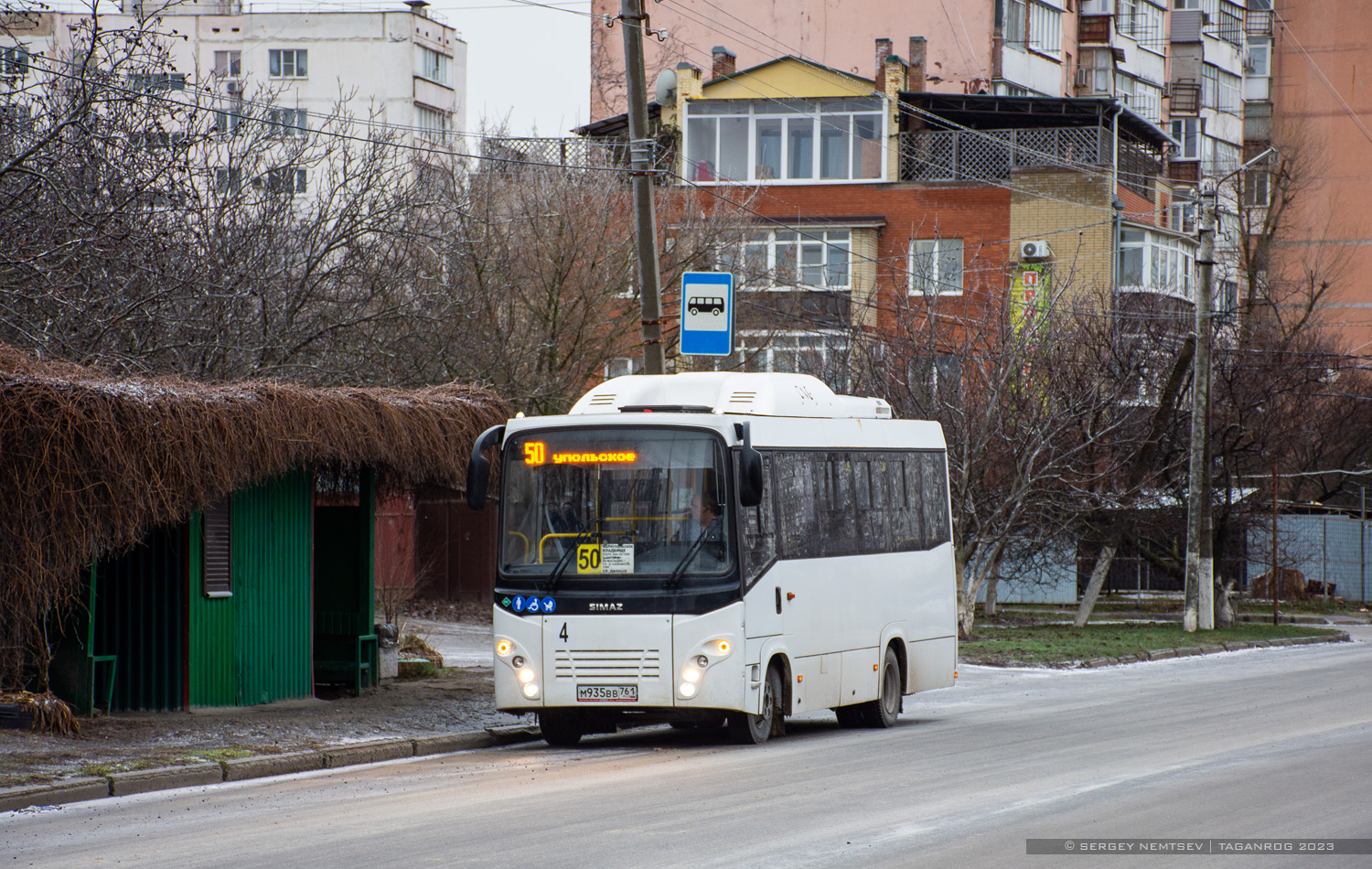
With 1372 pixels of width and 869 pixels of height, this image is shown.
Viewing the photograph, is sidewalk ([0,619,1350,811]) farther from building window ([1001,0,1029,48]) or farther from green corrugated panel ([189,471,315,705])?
building window ([1001,0,1029,48])

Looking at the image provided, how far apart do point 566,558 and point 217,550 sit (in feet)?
11.3

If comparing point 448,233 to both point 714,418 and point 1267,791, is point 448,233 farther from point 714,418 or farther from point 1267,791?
point 1267,791

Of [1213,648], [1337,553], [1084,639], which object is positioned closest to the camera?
[1213,648]

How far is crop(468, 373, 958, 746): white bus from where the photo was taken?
1422 centimetres

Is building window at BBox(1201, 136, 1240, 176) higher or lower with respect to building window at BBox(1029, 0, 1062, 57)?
lower

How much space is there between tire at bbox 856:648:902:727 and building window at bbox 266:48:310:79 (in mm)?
58294

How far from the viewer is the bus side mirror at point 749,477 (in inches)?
551

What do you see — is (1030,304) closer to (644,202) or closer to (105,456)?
(644,202)

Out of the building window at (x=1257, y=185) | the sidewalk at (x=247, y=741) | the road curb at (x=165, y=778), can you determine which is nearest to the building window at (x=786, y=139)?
the building window at (x=1257, y=185)

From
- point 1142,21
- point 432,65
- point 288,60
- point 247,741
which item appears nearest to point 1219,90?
point 1142,21

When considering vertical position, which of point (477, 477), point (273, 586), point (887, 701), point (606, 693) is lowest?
point (887, 701)

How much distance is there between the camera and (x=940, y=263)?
4728cm

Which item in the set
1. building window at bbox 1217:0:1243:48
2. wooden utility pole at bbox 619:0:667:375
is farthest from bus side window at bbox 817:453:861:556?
building window at bbox 1217:0:1243:48

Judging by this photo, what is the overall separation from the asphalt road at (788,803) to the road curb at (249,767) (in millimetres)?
202
